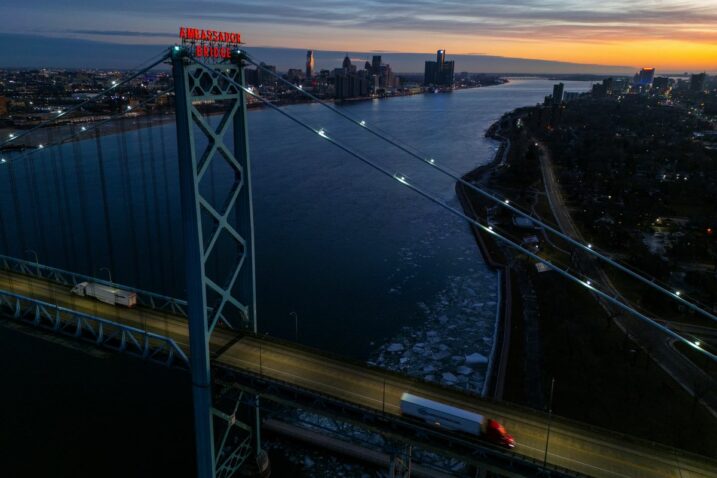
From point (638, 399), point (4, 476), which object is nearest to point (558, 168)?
point (638, 399)

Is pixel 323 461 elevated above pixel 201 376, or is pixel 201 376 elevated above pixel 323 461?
pixel 201 376

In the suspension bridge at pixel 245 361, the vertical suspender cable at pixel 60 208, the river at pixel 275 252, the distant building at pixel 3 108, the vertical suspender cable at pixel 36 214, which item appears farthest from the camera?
the distant building at pixel 3 108

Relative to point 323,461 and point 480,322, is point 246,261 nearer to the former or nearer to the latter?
point 323,461

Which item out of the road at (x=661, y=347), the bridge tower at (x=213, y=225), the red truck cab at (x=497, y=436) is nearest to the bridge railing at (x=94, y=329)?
the bridge tower at (x=213, y=225)

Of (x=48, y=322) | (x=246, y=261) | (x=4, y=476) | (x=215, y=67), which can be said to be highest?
(x=215, y=67)

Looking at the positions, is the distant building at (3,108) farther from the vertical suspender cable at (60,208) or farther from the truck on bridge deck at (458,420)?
the truck on bridge deck at (458,420)

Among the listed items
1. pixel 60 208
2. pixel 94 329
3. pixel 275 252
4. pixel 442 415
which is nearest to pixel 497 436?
pixel 442 415

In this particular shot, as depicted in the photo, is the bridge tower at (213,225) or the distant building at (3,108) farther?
the distant building at (3,108)
